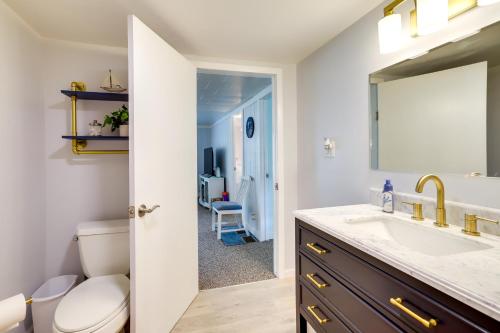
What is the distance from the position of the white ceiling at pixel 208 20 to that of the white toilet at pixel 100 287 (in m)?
1.37

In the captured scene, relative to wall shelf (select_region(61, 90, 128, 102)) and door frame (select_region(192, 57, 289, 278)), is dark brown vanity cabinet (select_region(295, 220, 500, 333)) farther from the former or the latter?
wall shelf (select_region(61, 90, 128, 102))

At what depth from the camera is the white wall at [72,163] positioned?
1.89 metres

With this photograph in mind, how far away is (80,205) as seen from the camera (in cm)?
196

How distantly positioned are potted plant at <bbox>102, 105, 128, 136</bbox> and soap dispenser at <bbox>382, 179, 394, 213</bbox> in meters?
1.79

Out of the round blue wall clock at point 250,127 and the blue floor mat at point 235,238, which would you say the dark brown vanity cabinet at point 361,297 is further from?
the round blue wall clock at point 250,127

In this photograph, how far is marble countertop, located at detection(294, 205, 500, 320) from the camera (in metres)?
0.60

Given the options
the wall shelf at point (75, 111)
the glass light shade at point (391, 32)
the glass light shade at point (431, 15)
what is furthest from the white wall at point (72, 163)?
the glass light shade at point (431, 15)

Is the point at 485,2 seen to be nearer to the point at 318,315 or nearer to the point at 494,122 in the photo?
the point at 494,122

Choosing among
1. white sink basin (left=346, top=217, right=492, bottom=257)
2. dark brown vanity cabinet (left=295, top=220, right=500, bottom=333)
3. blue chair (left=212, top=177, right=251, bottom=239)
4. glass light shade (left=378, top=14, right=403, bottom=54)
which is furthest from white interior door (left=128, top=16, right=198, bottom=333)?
blue chair (left=212, top=177, right=251, bottom=239)

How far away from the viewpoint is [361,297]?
37.5 inches

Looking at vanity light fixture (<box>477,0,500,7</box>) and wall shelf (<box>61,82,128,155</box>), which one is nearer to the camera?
vanity light fixture (<box>477,0,500,7</box>)

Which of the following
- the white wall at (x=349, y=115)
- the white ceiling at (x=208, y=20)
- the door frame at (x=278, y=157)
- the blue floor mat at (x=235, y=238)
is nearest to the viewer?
the white wall at (x=349, y=115)

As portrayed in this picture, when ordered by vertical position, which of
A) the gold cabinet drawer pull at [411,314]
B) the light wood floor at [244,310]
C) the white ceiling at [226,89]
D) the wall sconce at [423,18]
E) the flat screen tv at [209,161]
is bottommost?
the light wood floor at [244,310]

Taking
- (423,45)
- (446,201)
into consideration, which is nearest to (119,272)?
(446,201)
